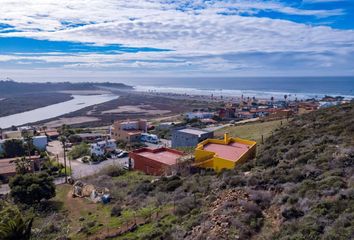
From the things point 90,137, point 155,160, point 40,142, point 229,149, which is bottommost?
point 90,137

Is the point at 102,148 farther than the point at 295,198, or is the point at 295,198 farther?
the point at 102,148

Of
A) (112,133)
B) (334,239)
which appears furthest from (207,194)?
(112,133)

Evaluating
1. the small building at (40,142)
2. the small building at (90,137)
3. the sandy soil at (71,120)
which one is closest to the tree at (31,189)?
the small building at (40,142)

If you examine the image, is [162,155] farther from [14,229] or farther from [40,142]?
[40,142]

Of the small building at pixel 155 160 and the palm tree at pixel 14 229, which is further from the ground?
the palm tree at pixel 14 229

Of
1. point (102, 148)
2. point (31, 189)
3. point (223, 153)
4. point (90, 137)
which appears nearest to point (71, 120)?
point (90, 137)

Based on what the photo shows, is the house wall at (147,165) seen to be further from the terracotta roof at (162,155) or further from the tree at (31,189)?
the tree at (31,189)

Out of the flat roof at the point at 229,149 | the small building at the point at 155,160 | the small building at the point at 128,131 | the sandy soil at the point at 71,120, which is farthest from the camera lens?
the sandy soil at the point at 71,120
